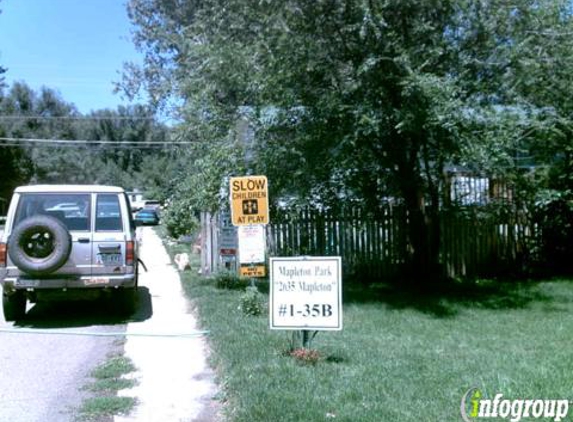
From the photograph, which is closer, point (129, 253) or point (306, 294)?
Result: point (306, 294)

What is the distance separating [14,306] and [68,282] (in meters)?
1.19

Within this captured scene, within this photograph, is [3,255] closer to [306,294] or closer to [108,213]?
[108,213]

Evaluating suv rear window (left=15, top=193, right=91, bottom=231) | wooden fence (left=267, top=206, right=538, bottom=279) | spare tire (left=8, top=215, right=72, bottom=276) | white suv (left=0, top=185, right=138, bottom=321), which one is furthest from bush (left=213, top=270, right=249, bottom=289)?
spare tire (left=8, top=215, right=72, bottom=276)

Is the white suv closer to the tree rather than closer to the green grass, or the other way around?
the green grass

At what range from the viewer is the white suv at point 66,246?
8.67m

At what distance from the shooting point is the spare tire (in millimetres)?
8625

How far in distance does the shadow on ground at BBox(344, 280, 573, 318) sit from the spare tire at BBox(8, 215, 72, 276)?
4.50m

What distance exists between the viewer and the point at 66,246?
8.68 m

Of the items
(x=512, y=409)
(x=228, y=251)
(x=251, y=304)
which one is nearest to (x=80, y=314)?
(x=251, y=304)

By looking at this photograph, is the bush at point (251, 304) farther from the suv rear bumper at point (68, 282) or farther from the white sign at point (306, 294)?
the white sign at point (306, 294)

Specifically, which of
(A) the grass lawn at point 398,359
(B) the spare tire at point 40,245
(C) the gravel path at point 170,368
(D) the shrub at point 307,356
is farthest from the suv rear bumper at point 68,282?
(D) the shrub at point 307,356

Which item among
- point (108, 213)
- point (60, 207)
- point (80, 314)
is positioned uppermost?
point (60, 207)

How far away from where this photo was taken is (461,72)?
10.3 m

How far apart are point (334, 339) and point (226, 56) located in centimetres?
502
